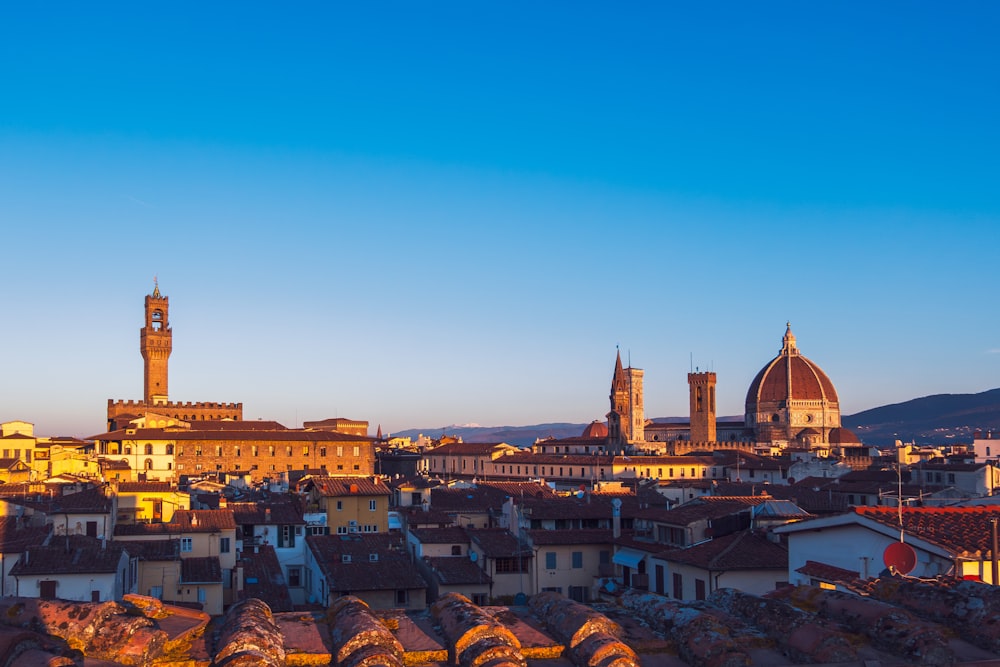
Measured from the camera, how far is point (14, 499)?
40.8 meters

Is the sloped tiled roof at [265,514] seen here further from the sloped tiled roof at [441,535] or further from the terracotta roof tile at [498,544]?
the terracotta roof tile at [498,544]

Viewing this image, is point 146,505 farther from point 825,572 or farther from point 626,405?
point 626,405

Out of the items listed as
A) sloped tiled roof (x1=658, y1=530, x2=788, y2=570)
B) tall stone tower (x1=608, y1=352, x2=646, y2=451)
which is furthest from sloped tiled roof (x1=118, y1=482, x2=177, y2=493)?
tall stone tower (x1=608, y1=352, x2=646, y2=451)

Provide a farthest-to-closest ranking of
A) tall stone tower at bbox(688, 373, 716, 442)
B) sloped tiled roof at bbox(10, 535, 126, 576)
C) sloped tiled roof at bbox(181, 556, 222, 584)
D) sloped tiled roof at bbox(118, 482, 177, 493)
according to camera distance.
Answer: tall stone tower at bbox(688, 373, 716, 442) → sloped tiled roof at bbox(118, 482, 177, 493) → sloped tiled roof at bbox(181, 556, 222, 584) → sloped tiled roof at bbox(10, 535, 126, 576)

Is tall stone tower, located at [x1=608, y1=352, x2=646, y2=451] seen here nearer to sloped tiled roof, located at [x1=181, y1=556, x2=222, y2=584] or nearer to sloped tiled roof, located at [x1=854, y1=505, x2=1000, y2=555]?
sloped tiled roof, located at [x1=181, y1=556, x2=222, y2=584]

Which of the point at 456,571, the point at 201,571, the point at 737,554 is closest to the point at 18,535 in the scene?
the point at 201,571

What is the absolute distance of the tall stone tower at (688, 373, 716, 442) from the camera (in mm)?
163375

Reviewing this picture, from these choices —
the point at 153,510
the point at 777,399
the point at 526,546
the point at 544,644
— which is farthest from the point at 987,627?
the point at 777,399

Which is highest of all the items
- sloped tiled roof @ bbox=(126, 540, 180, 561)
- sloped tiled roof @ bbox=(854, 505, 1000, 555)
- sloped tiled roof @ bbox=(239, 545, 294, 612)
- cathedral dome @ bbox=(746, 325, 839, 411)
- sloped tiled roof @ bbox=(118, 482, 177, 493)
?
cathedral dome @ bbox=(746, 325, 839, 411)

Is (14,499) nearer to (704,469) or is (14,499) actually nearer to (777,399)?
(704,469)

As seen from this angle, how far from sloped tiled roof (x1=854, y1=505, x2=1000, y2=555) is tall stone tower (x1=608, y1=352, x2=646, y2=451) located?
129 metres

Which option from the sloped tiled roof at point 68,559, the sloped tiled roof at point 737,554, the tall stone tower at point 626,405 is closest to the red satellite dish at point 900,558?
the sloped tiled roof at point 737,554

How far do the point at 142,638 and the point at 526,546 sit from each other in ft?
109

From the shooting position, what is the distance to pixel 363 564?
3375cm
